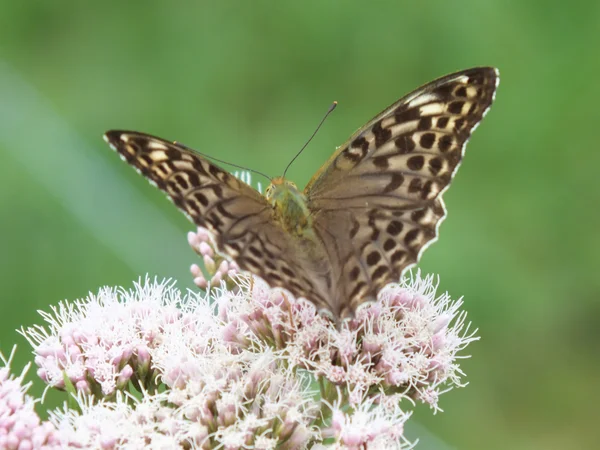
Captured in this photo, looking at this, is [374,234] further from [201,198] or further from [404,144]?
[201,198]

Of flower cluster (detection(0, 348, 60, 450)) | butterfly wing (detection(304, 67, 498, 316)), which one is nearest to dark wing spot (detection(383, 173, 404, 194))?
butterfly wing (detection(304, 67, 498, 316))

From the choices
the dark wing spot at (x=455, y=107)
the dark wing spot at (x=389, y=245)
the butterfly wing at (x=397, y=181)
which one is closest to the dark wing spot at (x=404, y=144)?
the butterfly wing at (x=397, y=181)

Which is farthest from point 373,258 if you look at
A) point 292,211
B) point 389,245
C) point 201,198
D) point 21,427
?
point 21,427

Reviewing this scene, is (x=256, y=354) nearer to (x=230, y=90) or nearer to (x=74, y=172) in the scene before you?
(x=74, y=172)

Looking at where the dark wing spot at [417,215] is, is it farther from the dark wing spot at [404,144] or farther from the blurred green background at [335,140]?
the blurred green background at [335,140]

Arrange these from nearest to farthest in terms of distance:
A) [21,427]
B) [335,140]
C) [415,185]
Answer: [21,427] → [415,185] → [335,140]

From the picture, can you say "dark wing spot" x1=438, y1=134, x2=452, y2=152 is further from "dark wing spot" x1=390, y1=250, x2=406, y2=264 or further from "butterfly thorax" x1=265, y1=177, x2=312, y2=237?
"butterfly thorax" x1=265, y1=177, x2=312, y2=237

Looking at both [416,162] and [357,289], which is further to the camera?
[416,162]
